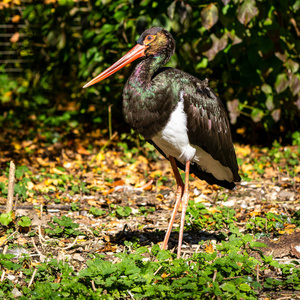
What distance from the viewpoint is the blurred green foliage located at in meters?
5.52

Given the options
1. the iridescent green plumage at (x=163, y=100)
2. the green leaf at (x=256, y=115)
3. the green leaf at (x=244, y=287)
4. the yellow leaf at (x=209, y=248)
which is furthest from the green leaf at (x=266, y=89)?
the green leaf at (x=244, y=287)

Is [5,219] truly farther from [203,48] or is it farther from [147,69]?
[203,48]

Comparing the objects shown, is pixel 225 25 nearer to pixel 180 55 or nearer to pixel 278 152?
pixel 180 55

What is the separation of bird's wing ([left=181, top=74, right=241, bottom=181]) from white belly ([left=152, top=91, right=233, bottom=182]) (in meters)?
0.05

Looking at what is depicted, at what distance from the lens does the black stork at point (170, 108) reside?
3789mm

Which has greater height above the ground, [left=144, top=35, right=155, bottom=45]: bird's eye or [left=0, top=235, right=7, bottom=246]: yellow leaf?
[left=144, top=35, right=155, bottom=45]: bird's eye

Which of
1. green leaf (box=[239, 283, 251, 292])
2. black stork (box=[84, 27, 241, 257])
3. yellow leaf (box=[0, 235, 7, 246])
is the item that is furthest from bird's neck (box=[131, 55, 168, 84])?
green leaf (box=[239, 283, 251, 292])

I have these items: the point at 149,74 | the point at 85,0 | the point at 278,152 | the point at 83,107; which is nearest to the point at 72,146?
the point at 83,107

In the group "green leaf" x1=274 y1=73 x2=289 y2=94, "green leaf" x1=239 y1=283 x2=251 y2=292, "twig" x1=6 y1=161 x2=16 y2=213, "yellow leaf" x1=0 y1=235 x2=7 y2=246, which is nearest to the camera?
"green leaf" x1=239 y1=283 x2=251 y2=292

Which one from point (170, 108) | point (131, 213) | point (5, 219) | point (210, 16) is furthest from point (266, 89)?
point (5, 219)

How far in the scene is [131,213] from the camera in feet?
15.5

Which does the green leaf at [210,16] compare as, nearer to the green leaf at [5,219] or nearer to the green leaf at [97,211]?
the green leaf at [97,211]

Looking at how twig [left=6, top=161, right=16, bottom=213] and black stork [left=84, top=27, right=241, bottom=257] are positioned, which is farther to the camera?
twig [left=6, top=161, right=16, bottom=213]

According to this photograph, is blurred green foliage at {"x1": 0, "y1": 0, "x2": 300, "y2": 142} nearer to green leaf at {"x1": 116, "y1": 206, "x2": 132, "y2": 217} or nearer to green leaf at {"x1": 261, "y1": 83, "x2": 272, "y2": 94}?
green leaf at {"x1": 261, "y1": 83, "x2": 272, "y2": 94}
